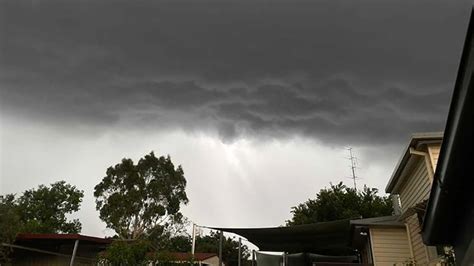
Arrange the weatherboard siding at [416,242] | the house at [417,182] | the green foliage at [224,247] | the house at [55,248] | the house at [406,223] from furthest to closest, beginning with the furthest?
the green foliage at [224,247]
the house at [55,248]
the weatherboard siding at [416,242]
the house at [406,223]
the house at [417,182]

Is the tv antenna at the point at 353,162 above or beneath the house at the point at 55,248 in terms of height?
above

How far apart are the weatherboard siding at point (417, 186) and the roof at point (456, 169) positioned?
7820 millimetres

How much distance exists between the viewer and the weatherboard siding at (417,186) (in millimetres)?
9747

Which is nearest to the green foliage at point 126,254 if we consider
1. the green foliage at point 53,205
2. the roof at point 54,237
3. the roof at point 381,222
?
the roof at point 54,237

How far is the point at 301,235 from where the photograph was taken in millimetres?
13719

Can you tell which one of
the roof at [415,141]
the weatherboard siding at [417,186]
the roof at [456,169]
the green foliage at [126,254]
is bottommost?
the roof at [456,169]

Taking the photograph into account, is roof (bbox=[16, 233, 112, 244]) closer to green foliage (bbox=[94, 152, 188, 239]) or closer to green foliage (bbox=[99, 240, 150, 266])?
green foliage (bbox=[99, 240, 150, 266])

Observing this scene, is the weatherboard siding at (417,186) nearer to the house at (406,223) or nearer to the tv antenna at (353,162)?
the house at (406,223)

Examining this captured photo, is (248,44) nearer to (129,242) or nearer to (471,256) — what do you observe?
(129,242)

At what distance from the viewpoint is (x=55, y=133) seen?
44.5 ft

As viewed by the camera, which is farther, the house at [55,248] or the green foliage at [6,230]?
the house at [55,248]

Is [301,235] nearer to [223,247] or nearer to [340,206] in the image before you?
[340,206]

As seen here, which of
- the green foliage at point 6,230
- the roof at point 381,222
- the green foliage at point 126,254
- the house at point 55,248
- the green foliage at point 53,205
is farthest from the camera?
the green foliage at point 53,205

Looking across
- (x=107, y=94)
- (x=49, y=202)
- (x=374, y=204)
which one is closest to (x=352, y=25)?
(x=107, y=94)
